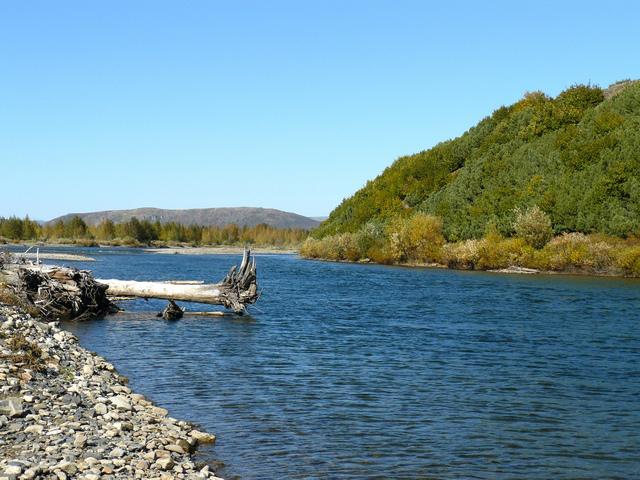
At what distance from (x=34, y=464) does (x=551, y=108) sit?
357 ft

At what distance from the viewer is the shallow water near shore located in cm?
1274

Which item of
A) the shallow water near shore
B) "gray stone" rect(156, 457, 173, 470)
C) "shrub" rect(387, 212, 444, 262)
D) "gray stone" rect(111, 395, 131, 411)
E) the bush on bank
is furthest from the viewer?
"shrub" rect(387, 212, 444, 262)

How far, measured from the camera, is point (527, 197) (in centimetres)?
9081

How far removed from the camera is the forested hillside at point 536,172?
81.3 meters

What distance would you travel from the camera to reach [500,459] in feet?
41.9

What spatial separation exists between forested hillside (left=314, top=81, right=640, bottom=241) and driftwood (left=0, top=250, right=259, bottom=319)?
58606 millimetres

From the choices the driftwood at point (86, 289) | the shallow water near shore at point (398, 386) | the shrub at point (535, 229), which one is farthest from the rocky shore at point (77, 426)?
the shrub at point (535, 229)

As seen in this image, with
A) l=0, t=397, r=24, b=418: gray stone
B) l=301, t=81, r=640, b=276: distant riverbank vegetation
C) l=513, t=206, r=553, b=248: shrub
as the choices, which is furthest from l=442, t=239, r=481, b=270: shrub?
l=0, t=397, r=24, b=418: gray stone

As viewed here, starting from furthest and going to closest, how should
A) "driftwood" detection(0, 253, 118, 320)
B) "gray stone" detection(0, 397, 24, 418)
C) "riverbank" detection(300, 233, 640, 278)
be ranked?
"riverbank" detection(300, 233, 640, 278)
"driftwood" detection(0, 253, 118, 320)
"gray stone" detection(0, 397, 24, 418)

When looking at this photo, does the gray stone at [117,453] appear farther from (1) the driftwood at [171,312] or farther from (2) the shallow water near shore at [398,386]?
(1) the driftwood at [171,312]

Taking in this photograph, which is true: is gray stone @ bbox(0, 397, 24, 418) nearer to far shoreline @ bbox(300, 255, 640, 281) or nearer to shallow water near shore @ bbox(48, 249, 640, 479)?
shallow water near shore @ bbox(48, 249, 640, 479)

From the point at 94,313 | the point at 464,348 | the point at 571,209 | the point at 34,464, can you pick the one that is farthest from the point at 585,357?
the point at 571,209

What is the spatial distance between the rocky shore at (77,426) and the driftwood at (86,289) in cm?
1025

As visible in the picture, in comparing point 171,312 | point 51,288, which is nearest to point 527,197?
point 171,312
